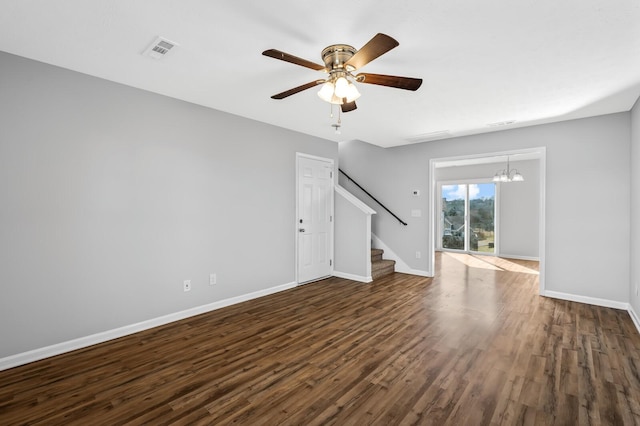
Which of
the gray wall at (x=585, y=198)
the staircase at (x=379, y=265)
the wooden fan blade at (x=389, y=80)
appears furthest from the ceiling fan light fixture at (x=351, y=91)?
the staircase at (x=379, y=265)

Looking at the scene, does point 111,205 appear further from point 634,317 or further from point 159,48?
point 634,317

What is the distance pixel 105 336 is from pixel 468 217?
8.68 m

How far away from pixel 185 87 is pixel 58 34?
1.08m

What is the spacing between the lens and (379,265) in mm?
5688

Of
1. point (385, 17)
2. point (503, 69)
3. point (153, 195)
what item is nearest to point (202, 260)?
point (153, 195)

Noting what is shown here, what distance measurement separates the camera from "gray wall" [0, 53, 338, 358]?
99.5 inches

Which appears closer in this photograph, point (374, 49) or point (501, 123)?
point (374, 49)

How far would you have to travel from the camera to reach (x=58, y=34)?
7.16 ft

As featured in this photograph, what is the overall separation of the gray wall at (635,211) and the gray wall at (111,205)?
455cm

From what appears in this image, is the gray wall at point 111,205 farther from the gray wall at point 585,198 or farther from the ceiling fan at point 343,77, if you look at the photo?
the gray wall at point 585,198

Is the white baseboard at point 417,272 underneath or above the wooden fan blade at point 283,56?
underneath

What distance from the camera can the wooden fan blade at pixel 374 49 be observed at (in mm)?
1679

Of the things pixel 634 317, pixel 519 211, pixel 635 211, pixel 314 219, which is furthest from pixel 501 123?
pixel 519 211

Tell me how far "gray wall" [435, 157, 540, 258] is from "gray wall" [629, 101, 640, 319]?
410 cm
